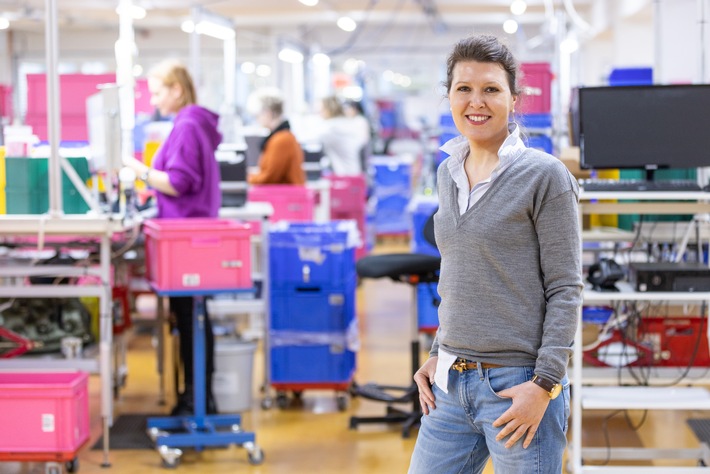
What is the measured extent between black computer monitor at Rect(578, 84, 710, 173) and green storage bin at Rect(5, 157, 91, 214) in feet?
7.14

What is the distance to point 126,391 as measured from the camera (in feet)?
19.7

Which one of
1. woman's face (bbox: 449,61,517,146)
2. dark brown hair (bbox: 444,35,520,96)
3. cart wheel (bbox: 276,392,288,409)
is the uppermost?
dark brown hair (bbox: 444,35,520,96)

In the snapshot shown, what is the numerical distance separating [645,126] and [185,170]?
6.69ft

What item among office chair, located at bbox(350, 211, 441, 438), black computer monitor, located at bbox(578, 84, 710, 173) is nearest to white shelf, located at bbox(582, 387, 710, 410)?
black computer monitor, located at bbox(578, 84, 710, 173)

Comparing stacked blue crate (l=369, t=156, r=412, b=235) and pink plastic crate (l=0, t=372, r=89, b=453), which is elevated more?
stacked blue crate (l=369, t=156, r=412, b=235)

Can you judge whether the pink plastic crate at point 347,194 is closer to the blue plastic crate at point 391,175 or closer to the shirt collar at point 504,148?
the blue plastic crate at point 391,175

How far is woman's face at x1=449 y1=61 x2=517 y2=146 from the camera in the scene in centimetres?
219

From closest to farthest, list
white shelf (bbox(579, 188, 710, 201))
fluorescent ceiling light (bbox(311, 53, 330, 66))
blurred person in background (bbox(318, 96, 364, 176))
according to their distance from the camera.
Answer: white shelf (bbox(579, 188, 710, 201)), blurred person in background (bbox(318, 96, 364, 176)), fluorescent ceiling light (bbox(311, 53, 330, 66))

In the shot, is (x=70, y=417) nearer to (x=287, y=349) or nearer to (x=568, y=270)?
(x=287, y=349)

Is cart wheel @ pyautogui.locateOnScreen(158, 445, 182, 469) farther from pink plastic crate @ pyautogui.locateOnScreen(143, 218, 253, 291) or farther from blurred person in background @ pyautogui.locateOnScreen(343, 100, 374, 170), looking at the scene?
blurred person in background @ pyautogui.locateOnScreen(343, 100, 374, 170)

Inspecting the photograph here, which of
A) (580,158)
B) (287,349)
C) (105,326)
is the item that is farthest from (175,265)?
(580,158)

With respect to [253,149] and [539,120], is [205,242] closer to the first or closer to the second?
[539,120]

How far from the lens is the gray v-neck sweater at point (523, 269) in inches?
83.0

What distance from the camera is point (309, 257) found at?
569cm
